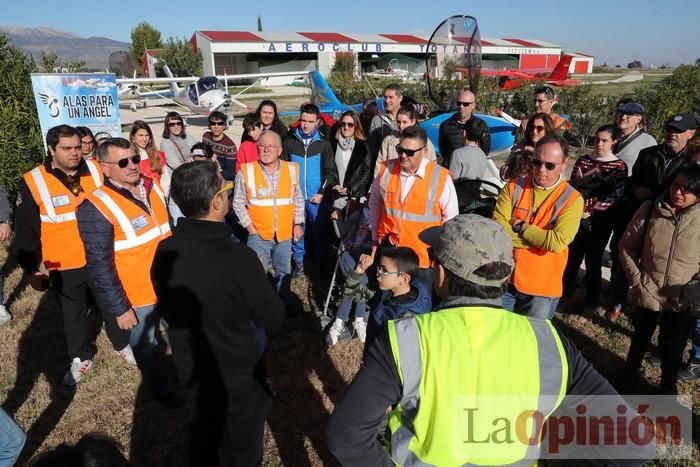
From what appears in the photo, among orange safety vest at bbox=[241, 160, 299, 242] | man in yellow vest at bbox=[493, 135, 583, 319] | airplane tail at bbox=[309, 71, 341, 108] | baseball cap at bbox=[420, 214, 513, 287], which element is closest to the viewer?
baseball cap at bbox=[420, 214, 513, 287]

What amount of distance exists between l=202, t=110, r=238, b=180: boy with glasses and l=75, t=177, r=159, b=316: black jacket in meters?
2.81

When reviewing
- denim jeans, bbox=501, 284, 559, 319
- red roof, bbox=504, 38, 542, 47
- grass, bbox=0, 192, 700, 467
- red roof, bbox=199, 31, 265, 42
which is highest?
red roof, bbox=504, 38, 542, 47

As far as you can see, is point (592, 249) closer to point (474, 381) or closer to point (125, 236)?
point (474, 381)

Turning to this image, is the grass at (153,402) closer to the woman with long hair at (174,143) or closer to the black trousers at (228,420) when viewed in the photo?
the black trousers at (228,420)

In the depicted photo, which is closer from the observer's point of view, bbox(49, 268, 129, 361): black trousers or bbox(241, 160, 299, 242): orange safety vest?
bbox(49, 268, 129, 361): black trousers

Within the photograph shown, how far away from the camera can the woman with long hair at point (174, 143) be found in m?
5.32

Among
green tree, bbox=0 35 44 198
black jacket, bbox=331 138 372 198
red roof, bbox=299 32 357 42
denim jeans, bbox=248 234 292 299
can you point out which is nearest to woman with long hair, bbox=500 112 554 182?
black jacket, bbox=331 138 372 198

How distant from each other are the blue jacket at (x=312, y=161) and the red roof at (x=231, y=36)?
149 feet

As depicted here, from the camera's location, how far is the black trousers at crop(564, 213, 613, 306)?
429 centimetres

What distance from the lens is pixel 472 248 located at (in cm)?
129

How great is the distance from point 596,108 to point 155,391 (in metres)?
13.0

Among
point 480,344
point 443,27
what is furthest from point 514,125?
point 480,344

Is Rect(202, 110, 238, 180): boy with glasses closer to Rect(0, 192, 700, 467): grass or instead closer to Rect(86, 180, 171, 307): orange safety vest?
Rect(0, 192, 700, 467): grass

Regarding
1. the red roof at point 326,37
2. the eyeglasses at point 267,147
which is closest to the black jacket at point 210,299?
the eyeglasses at point 267,147
